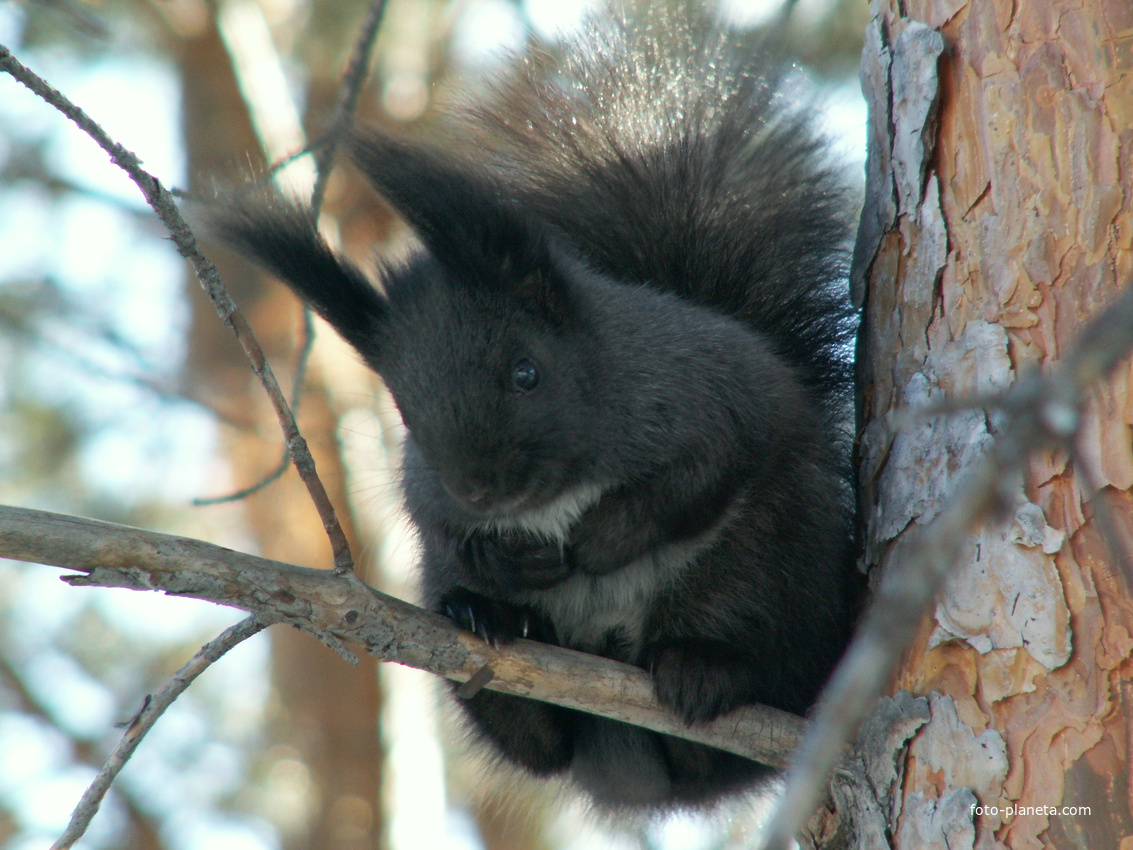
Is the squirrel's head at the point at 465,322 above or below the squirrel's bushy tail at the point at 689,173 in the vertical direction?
below

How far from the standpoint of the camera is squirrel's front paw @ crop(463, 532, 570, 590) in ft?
7.02

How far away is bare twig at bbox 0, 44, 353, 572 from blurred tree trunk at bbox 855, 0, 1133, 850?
988 millimetres

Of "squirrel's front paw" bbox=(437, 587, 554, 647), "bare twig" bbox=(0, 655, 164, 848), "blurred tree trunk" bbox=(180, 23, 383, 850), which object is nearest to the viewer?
"squirrel's front paw" bbox=(437, 587, 554, 647)

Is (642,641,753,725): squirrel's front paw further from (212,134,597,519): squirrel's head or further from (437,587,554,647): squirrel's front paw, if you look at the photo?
(212,134,597,519): squirrel's head

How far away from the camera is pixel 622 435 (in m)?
2.09

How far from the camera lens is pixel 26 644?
5430 millimetres

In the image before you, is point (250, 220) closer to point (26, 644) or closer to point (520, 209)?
point (520, 209)

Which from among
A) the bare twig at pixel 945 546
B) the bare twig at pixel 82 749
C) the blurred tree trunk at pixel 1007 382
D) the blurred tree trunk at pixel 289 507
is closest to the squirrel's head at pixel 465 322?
the blurred tree trunk at pixel 1007 382

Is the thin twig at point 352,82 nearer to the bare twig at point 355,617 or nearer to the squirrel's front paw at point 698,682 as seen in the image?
the bare twig at point 355,617

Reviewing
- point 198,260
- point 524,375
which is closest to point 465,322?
point 524,375

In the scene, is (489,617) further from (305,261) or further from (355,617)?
(305,261)

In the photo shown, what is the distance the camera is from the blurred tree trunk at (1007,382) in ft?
4.81

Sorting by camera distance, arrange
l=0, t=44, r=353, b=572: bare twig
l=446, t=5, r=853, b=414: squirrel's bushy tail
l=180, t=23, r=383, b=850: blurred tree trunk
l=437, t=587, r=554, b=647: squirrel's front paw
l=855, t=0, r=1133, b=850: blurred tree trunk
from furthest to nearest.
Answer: l=180, t=23, r=383, b=850: blurred tree trunk < l=446, t=5, r=853, b=414: squirrel's bushy tail < l=437, t=587, r=554, b=647: squirrel's front paw < l=855, t=0, r=1133, b=850: blurred tree trunk < l=0, t=44, r=353, b=572: bare twig

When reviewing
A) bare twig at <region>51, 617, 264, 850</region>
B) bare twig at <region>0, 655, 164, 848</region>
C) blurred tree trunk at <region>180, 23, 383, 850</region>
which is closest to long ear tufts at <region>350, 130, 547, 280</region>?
bare twig at <region>51, 617, 264, 850</region>
